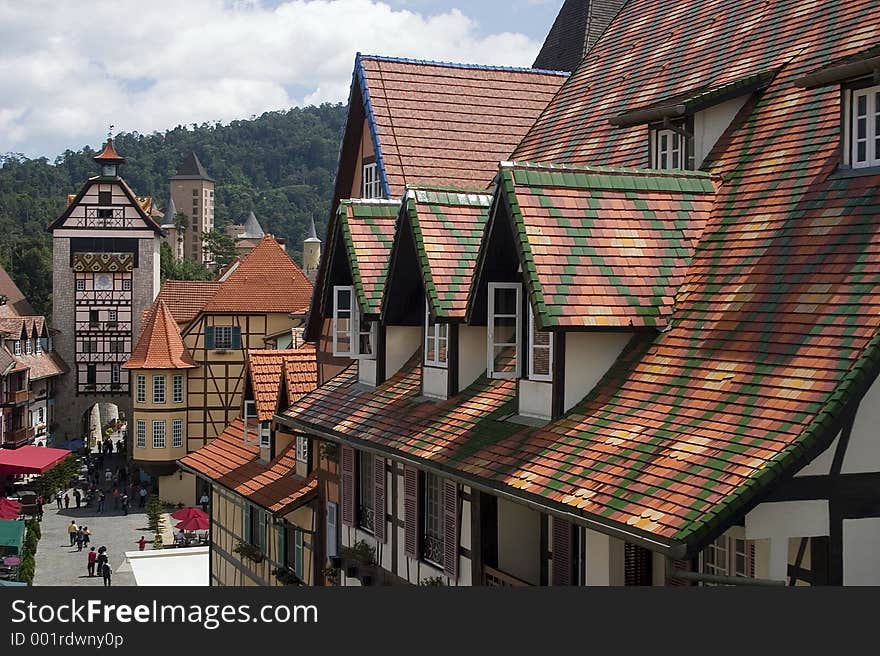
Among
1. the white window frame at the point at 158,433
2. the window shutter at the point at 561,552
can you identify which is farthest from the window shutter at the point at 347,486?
the white window frame at the point at 158,433

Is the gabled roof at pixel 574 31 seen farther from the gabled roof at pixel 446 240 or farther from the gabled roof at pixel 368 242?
the gabled roof at pixel 446 240

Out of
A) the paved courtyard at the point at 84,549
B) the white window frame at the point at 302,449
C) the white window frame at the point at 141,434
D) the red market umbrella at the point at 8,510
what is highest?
the white window frame at the point at 302,449

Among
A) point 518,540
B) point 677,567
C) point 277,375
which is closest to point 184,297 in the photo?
point 277,375

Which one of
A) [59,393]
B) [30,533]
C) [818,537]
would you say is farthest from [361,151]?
[59,393]

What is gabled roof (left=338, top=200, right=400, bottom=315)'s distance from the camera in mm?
16094

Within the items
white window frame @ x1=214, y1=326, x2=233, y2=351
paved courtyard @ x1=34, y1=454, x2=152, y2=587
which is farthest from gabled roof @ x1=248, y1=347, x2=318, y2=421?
white window frame @ x1=214, y1=326, x2=233, y2=351

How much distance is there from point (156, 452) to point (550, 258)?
52272 mm

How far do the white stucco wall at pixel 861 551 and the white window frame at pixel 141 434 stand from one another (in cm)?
5500

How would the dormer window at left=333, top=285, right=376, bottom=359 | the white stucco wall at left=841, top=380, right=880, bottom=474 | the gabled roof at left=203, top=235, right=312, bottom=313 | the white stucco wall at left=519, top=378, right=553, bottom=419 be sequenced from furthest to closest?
the gabled roof at left=203, top=235, right=312, bottom=313 → the dormer window at left=333, top=285, right=376, bottom=359 → the white stucco wall at left=519, top=378, right=553, bottom=419 → the white stucco wall at left=841, top=380, right=880, bottom=474

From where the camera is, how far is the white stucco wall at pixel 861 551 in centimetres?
904

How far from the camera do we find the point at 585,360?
11492 mm

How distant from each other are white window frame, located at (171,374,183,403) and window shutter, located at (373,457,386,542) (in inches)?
1809

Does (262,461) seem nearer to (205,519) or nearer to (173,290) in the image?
(205,519)

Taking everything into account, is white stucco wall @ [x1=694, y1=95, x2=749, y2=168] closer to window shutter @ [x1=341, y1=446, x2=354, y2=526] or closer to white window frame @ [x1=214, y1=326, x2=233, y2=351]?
window shutter @ [x1=341, y1=446, x2=354, y2=526]
